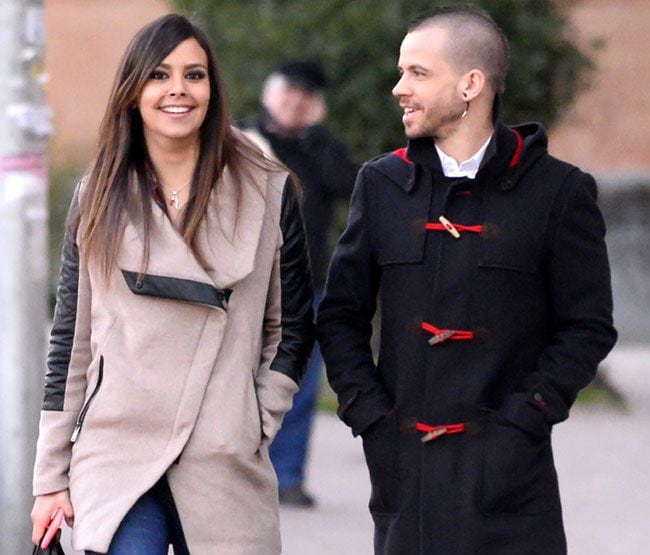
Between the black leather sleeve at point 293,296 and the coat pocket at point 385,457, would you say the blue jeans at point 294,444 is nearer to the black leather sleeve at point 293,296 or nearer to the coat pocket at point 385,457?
the black leather sleeve at point 293,296

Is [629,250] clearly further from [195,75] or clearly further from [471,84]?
[195,75]

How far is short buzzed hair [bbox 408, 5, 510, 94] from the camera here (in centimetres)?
405

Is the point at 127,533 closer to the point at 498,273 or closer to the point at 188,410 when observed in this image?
the point at 188,410

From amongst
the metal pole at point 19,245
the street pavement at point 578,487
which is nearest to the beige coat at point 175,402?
the metal pole at point 19,245

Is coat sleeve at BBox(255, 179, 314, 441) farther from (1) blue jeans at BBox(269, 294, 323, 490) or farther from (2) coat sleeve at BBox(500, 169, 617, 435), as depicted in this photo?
(1) blue jeans at BBox(269, 294, 323, 490)

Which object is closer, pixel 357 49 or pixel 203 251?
pixel 203 251

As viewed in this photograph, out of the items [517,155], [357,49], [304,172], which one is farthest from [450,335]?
[357,49]

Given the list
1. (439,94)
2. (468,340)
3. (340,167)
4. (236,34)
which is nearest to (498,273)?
(468,340)

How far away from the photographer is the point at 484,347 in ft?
13.1

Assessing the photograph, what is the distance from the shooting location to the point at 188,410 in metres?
3.92

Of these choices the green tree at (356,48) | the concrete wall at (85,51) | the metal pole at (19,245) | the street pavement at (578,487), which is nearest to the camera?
the metal pole at (19,245)

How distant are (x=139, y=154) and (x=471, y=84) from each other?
0.85m

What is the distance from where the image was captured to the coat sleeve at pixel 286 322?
4059mm

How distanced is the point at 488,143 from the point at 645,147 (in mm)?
15592
